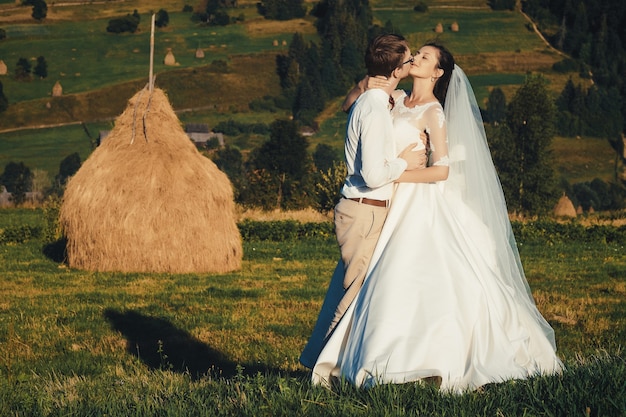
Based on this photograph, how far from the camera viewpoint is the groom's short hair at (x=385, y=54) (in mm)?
6789

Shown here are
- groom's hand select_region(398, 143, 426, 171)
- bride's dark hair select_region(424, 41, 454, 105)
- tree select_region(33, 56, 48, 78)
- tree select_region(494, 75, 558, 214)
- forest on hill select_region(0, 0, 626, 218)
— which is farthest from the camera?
tree select_region(33, 56, 48, 78)

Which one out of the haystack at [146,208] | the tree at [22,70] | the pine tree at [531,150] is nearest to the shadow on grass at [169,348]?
the haystack at [146,208]

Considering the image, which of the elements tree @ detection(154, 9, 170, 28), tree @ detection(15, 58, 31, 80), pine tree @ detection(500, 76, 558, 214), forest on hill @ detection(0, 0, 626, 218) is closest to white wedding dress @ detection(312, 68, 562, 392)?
pine tree @ detection(500, 76, 558, 214)

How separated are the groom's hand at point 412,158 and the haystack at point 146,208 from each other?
12.6 m

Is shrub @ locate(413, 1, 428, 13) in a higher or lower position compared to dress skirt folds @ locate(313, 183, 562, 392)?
lower

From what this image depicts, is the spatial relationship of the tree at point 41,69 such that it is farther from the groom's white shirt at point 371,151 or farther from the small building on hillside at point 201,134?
the groom's white shirt at point 371,151

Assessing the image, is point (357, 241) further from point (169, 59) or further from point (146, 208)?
point (169, 59)

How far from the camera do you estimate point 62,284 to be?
1752 cm

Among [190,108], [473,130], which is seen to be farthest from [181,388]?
[190,108]

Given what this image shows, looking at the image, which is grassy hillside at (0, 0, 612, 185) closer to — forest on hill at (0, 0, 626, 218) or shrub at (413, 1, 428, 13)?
forest on hill at (0, 0, 626, 218)

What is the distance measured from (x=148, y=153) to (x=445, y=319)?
45.6 feet

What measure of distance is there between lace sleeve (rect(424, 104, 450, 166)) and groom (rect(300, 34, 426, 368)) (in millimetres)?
102

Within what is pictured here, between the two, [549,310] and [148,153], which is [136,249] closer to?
[148,153]

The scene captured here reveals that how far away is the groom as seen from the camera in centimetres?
671
